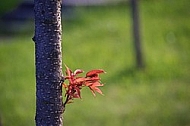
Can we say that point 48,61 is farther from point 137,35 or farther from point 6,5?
point 137,35

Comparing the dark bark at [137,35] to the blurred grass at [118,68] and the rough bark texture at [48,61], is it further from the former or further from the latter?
the rough bark texture at [48,61]

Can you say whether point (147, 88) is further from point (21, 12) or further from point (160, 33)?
point (21, 12)

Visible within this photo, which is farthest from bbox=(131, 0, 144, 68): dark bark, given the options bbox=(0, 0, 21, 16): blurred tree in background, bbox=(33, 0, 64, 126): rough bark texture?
bbox=(33, 0, 64, 126): rough bark texture

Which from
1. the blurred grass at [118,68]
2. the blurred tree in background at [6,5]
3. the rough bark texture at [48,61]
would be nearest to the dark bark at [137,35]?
the blurred grass at [118,68]

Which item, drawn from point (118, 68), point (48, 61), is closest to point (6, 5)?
point (118, 68)

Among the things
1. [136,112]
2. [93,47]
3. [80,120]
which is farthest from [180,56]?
[80,120]

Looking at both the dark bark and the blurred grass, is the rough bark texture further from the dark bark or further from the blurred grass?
the dark bark
